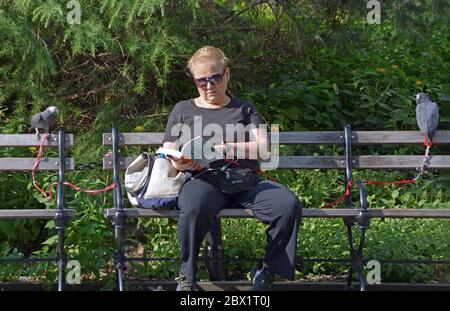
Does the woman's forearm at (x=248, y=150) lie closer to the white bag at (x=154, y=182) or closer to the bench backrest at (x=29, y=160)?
the white bag at (x=154, y=182)

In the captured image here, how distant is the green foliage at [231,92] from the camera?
18.8 ft

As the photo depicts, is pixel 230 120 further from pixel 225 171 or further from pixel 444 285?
pixel 444 285

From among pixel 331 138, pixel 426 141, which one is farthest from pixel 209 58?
pixel 426 141

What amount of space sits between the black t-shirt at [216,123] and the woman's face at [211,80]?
8 centimetres

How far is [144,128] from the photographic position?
21.1ft

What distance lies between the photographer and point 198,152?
482 centimetres

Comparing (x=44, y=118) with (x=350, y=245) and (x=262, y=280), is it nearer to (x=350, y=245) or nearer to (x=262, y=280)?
(x=262, y=280)

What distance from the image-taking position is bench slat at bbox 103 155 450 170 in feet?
17.2

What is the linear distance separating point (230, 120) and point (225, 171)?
315 millimetres

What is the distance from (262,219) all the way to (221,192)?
0.91ft

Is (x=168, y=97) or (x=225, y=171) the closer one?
(x=225, y=171)

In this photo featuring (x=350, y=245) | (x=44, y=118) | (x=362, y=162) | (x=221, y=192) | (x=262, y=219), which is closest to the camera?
(x=262, y=219)

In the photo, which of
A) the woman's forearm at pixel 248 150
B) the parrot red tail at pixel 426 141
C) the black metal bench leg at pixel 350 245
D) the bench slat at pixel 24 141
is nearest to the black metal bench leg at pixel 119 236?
the bench slat at pixel 24 141
